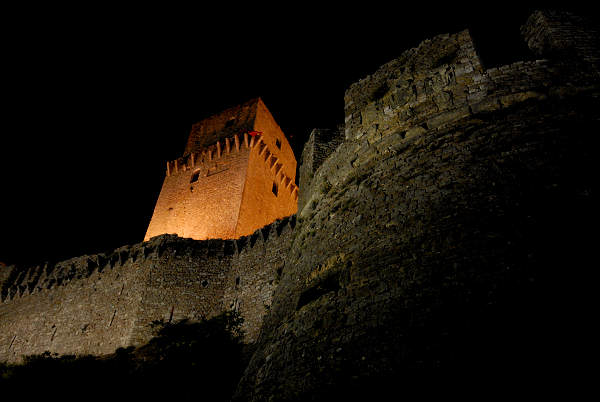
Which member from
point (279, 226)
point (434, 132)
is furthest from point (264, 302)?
point (434, 132)

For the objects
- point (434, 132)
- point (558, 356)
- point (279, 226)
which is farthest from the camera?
point (279, 226)

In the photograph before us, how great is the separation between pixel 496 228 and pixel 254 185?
Result: 53.5 ft

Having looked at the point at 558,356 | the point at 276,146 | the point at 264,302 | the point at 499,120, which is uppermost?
the point at 276,146

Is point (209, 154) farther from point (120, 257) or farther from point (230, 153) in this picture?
point (120, 257)

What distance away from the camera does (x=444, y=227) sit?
304 cm

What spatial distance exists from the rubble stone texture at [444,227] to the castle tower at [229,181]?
11.3 m

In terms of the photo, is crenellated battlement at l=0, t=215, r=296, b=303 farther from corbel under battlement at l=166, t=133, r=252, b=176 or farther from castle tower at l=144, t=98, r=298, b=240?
corbel under battlement at l=166, t=133, r=252, b=176

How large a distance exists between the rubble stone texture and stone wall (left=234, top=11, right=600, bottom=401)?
0.01 m

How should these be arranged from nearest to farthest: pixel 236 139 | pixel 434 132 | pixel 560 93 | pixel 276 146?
1. pixel 560 93
2. pixel 434 132
3. pixel 236 139
4. pixel 276 146

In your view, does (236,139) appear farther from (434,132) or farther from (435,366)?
(435,366)

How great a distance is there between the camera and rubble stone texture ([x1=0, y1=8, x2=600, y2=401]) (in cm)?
221

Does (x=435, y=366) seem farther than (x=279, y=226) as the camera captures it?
No

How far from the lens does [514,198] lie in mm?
2922

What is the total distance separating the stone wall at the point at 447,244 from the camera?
2143 millimetres
